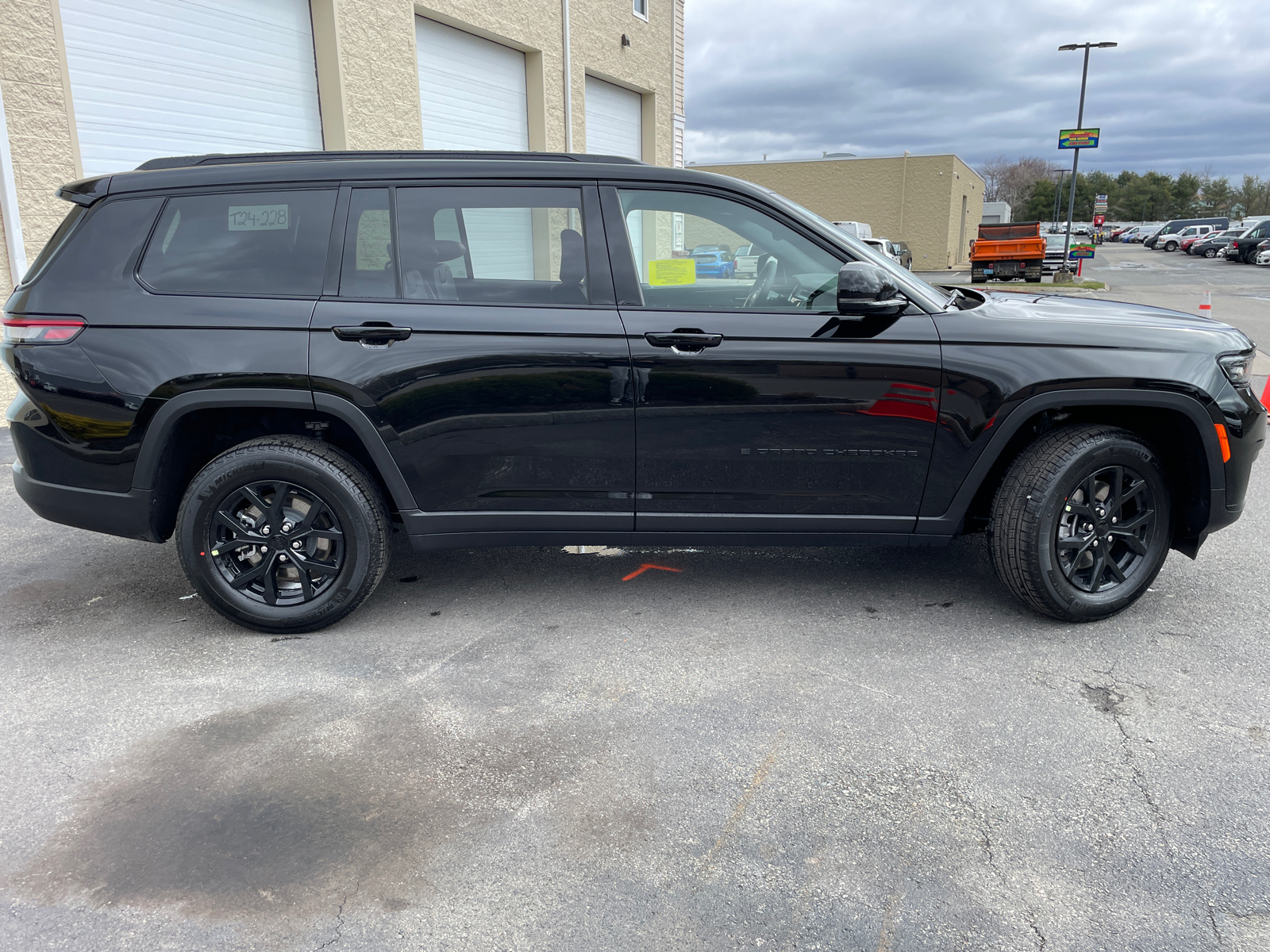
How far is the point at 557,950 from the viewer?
2.06 m

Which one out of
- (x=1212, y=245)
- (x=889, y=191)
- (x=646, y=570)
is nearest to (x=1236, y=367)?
(x=646, y=570)

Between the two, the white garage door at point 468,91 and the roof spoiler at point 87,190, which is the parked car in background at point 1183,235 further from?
the roof spoiler at point 87,190

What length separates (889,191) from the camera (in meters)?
44.9

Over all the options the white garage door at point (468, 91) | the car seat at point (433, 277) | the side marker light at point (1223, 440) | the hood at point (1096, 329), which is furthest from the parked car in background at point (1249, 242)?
the car seat at point (433, 277)

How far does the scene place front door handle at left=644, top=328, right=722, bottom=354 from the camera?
3463mm

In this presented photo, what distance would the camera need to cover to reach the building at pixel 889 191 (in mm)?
43906

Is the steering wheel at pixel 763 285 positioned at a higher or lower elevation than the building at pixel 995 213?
lower

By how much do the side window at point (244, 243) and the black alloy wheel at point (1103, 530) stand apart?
10.5 feet

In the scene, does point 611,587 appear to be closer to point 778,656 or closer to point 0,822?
point 778,656

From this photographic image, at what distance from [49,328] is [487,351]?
5.62 ft

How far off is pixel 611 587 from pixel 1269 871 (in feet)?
8.76

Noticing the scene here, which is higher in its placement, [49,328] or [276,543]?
[49,328]

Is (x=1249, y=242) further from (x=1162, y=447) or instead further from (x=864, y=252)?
(x=864, y=252)

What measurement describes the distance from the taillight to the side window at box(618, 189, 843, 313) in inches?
86.8
